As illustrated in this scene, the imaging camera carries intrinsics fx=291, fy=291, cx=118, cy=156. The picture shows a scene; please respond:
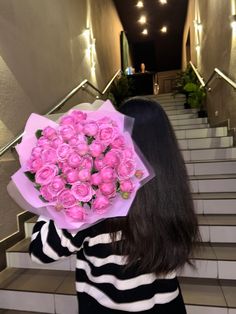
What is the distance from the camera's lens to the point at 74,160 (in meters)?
0.66

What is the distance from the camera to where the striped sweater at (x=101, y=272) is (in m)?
0.75

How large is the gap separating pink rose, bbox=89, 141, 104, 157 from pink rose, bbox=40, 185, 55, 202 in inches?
5.2

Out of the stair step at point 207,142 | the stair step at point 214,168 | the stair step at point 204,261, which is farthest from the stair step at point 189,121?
the stair step at point 204,261

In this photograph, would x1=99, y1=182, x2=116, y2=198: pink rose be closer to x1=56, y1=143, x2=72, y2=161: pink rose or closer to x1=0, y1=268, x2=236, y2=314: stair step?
x1=56, y1=143, x2=72, y2=161: pink rose

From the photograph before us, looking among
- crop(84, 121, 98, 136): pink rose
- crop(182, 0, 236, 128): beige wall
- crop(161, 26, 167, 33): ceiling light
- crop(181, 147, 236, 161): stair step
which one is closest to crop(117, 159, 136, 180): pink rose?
crop(84, 121, 98, 136): pink rose

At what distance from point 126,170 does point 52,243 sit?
0.90ft

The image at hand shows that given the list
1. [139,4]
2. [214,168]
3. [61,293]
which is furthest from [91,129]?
[139,4]

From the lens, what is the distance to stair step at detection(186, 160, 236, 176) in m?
3.35

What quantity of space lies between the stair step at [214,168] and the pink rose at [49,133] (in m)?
2.86

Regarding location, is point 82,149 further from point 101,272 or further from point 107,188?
point 101,272

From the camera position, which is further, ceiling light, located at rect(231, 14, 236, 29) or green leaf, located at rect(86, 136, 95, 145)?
ceiling light, located at rect(231, 14, 236, 29)

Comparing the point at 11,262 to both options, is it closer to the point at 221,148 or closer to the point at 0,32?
the point at 0,32

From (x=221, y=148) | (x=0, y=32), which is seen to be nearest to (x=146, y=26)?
(x=221, y=148)

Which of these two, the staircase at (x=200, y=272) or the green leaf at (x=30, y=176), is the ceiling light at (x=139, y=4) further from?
the green leaf at (x=30, y=176)
